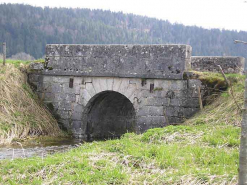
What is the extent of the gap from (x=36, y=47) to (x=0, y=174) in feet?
125

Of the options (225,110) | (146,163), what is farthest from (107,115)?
(146,163)

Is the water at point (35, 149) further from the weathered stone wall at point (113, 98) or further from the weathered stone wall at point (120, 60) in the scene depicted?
the weathered stone wall at point (120, 60)

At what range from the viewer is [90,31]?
45875 mm

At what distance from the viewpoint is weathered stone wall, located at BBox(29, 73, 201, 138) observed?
1125cm

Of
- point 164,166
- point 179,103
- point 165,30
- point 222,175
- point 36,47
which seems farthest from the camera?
point 165,30

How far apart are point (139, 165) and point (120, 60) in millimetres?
6132

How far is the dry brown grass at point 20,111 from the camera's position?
1144cm

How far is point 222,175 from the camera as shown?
5.30 m

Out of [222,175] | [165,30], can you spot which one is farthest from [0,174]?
[165,30]

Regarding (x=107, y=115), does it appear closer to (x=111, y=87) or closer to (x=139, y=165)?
(x=111, y=87)

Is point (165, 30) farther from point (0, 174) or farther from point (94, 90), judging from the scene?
point (0, 174)

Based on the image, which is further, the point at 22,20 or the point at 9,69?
the point at 22,20

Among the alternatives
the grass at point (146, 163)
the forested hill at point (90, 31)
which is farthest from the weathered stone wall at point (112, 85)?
the forested hill at point (90, 31)

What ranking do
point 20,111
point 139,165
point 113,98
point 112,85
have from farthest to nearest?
1. point 113,98
2. point 20,111
3. point 112,85
4. point 139,165
